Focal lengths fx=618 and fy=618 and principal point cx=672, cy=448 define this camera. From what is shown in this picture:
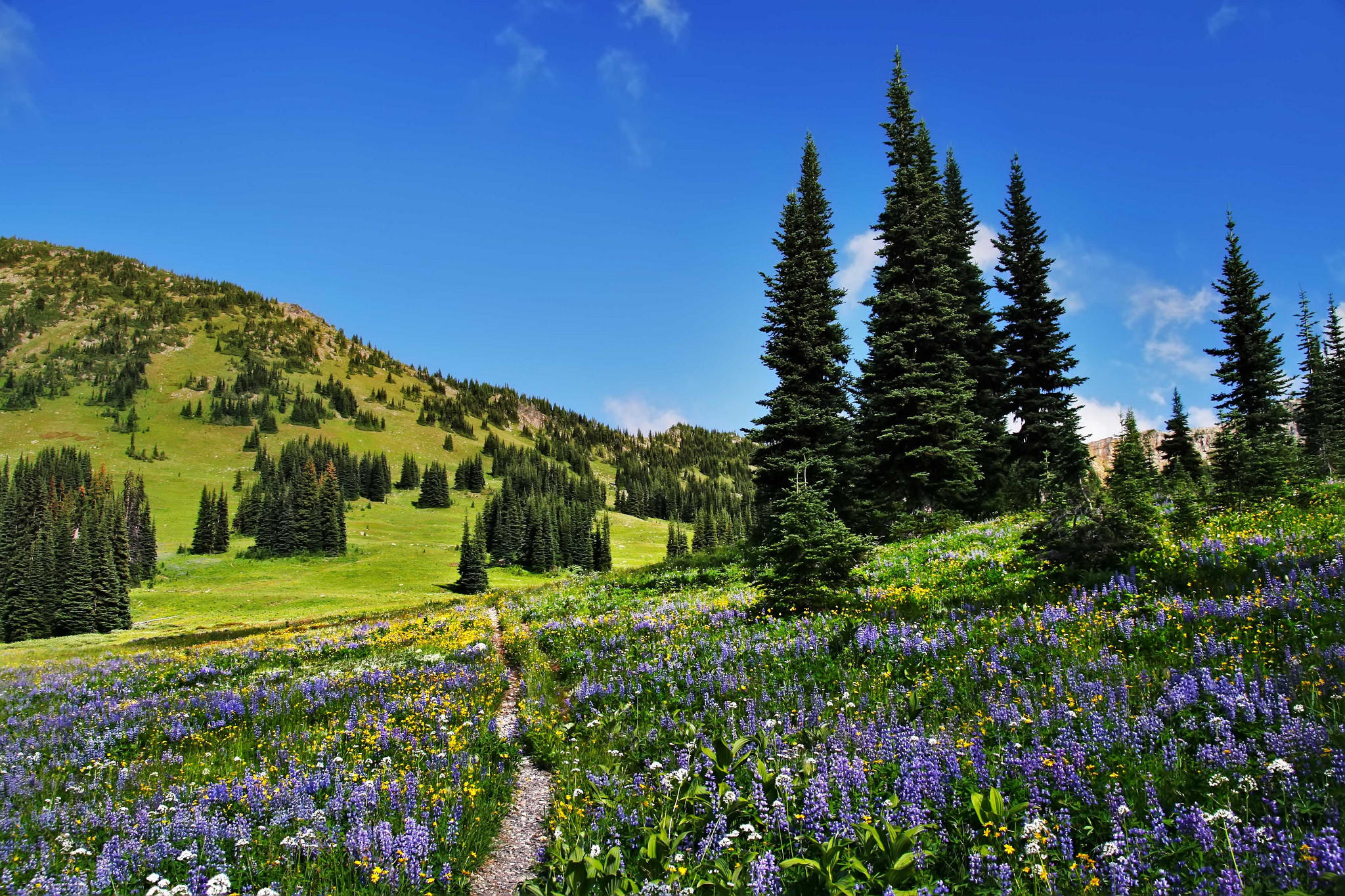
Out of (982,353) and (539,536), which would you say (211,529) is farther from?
(982,353)

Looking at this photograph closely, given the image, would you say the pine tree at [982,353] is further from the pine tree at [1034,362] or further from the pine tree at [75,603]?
the pine tree at [75,603]

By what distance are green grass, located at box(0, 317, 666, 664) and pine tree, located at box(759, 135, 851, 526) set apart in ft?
115

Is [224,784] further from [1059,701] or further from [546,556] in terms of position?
[546,556]

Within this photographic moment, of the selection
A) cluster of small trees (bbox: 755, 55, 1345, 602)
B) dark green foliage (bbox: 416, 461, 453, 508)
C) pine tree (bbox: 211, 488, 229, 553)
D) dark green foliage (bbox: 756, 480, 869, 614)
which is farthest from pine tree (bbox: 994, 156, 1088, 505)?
dark green foliage (bbox: 416, 461, 453, 508)

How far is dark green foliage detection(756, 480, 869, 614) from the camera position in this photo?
13.6 m

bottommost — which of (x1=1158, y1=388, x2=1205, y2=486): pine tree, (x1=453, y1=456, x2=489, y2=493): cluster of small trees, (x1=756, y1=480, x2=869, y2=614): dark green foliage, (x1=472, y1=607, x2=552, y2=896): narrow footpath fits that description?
(x1=472, y1=607, x2=552, y2=896): narrow footpath

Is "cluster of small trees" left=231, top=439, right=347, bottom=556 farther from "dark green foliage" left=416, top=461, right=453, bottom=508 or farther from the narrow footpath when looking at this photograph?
the narrow footpath

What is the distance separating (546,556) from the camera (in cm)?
10081

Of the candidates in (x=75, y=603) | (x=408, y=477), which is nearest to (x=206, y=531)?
(x=75, y=603)

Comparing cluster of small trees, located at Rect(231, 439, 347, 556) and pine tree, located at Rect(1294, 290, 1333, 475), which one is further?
cluster of small trees, located at Rect(231, 439, 347, 556)

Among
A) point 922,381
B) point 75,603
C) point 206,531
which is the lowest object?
point 75,603

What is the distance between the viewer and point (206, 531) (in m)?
111

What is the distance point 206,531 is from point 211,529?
4.01 feet

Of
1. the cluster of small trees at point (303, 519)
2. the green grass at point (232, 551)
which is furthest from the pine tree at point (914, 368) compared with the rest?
A: the cluster of small trees at point (303, 519)
